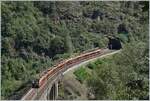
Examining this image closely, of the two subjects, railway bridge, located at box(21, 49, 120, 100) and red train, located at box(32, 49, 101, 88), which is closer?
railway bridge, located at box(21, 49, 120, 100)

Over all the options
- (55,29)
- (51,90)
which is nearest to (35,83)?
(51,90)

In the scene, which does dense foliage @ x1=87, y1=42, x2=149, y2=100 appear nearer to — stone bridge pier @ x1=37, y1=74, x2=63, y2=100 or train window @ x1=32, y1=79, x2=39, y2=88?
stone bridge pier @ x1=37, y1=74, x2=63, y2=100

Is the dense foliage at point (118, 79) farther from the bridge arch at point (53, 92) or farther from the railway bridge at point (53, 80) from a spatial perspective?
the railway bridge at point (53, 80)

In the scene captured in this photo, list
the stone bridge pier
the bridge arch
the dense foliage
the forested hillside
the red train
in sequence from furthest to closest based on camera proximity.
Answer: the forested hillside
the red train
the bridge arch
the stone bridge pier
the dense foliage

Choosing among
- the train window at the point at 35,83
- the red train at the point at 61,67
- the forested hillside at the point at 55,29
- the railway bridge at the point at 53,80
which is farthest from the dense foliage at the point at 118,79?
the forested hillside at the point at 55,29

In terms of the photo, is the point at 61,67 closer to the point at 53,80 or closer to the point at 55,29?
the point at 53,80

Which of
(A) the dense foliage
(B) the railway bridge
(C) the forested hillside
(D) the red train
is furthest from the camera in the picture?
(C) the forested hillside

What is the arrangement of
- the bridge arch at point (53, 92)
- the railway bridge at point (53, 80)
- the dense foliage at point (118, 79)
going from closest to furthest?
the dense foliage at point (118, 79)
the railway bridge at point (53, 80)
the bridge arch at point (53, 92)

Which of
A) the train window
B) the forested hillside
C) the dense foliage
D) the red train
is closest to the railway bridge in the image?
the red train
